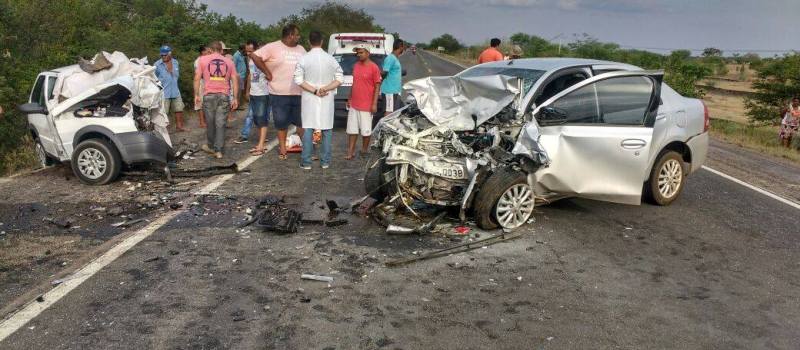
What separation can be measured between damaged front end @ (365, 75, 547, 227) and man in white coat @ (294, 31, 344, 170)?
7.00 feet

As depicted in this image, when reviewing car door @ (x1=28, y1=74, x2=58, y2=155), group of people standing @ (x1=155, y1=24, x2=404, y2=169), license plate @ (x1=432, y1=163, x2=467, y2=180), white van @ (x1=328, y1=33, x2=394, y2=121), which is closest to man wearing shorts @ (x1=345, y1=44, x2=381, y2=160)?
group of people standing @ (x1=155, y1=24, x2=404, y2=169)

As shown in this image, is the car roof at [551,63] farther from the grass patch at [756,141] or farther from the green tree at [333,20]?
the green tree at [333,20]

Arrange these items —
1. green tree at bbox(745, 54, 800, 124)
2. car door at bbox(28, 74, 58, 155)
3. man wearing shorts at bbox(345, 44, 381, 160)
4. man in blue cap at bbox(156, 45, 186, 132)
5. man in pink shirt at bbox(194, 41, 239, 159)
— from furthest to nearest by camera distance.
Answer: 1. green tree at bbox(745, 54, 800, 124)
2. man in blue cap at bbox(156, 45, 186, 132)
3. man in pink shirt at bbox(194, 41, 239, 159)
4. man wearing shorts at bbox(345, 44, 381, 160)
5. car door at bbox(28, 74, 58, 155)

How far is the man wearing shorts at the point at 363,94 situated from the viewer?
30.4 feet

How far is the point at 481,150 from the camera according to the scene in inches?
248

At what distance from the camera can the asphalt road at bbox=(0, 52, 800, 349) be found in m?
3.96

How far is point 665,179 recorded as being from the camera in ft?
24.1

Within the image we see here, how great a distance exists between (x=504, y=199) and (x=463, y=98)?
1.25 metres

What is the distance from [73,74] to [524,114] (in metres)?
5.85

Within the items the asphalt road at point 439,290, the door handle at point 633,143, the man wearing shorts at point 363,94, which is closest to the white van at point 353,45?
the man wearing shorts at point 363,94

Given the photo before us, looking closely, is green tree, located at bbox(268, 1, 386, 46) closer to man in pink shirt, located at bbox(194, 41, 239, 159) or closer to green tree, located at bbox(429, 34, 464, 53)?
man in pink shirt, located at bbox(194, 41, 239, 159)

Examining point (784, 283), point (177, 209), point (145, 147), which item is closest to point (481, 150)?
point (784, 283)

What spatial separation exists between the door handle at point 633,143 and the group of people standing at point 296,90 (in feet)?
12.9

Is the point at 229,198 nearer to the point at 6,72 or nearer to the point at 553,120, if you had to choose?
the point at 553,120
